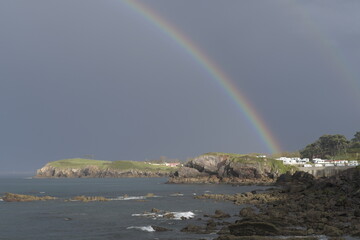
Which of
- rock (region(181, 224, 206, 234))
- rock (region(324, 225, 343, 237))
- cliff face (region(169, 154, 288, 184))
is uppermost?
cliff face (region(169, 154, 288, 184))

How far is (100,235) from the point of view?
49.0 m

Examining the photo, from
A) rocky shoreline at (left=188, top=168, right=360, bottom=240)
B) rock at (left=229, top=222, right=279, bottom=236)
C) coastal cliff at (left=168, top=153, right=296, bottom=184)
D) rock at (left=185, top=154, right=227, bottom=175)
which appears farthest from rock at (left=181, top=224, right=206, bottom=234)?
rock at (left=185, top=154, right=227, bottom=175)

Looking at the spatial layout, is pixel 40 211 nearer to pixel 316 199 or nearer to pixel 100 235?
pixel 100 235

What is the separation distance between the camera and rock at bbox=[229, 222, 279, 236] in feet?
148

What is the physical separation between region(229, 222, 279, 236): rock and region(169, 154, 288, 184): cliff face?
407 ft

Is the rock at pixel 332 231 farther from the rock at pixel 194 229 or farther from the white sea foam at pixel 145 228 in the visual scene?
the white sea foam at pixel 145 228

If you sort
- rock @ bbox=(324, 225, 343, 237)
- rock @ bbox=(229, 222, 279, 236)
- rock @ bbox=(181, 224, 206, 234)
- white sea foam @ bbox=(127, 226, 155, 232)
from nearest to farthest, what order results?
rock @ bbox=(324, 225, 343, 237) < rock @ bbox=(229, 222, 279, 236) < rock @ bbox=(181, 224, 206, 234) < white sea foam @ bbox=(127, 226, 155, 232)

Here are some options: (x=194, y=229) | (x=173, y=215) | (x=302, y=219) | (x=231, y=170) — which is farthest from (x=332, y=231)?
(x=231, y=170)

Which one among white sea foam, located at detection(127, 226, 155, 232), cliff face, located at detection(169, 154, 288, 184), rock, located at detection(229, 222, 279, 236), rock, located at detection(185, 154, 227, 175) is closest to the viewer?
rock, located at detection(229, 222, 279, 236)

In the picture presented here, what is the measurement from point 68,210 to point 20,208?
532 inches

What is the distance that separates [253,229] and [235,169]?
13599 cm

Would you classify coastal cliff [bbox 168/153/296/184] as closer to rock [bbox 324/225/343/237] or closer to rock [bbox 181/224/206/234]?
rock [bbox 181/224/206/234]

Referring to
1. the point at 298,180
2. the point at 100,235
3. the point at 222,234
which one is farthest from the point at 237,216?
the point at 298,180

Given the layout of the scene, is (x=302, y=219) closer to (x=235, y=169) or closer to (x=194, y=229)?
Answer: (x=194, y=229)
